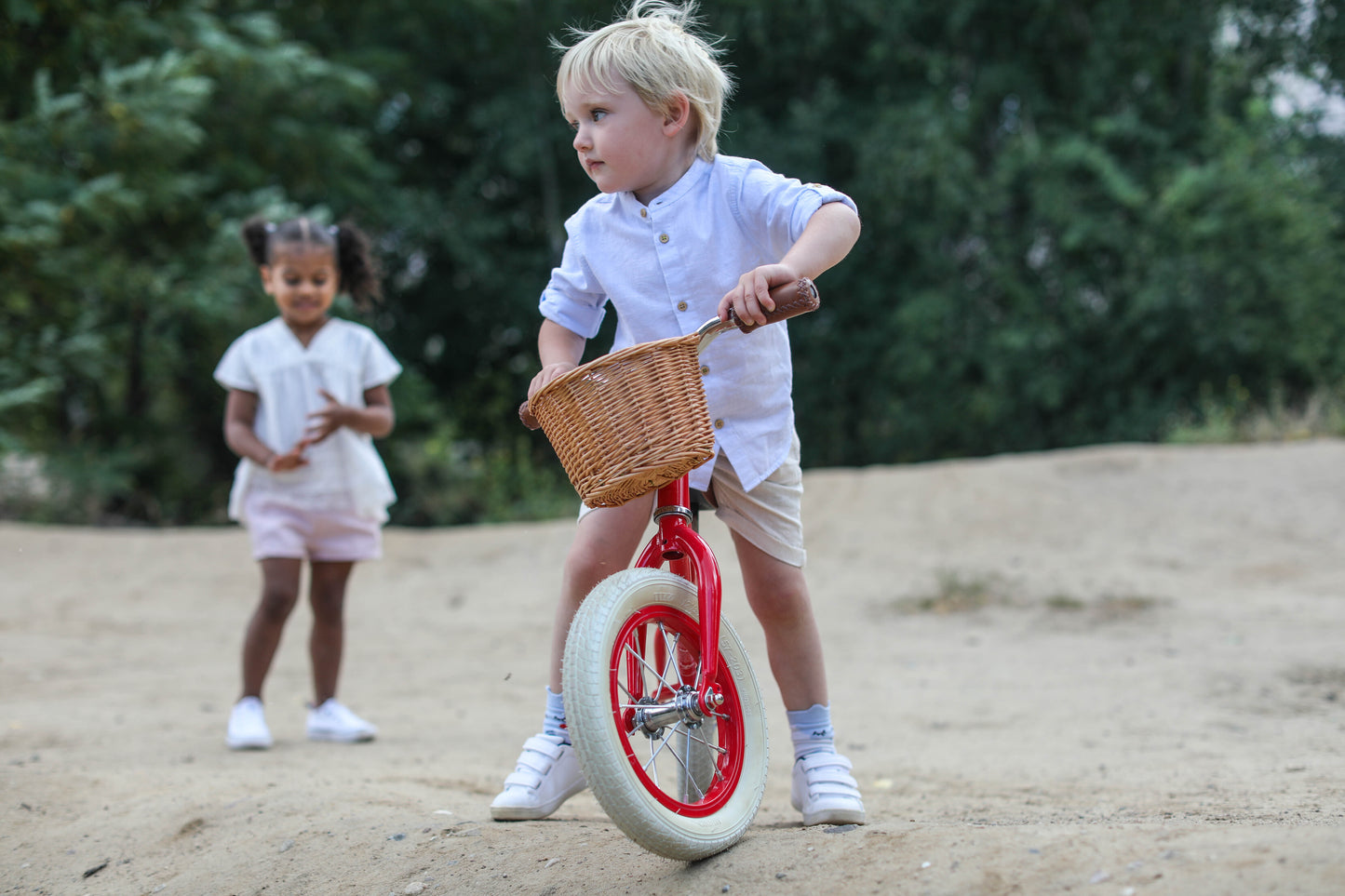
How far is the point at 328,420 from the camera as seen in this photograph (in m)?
4.11

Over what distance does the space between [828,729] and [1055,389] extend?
11.7 meters

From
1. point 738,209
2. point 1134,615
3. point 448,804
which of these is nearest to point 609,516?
point 738,209

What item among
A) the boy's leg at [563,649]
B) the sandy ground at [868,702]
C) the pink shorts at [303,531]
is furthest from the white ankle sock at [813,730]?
the pink shorts at [303,531]

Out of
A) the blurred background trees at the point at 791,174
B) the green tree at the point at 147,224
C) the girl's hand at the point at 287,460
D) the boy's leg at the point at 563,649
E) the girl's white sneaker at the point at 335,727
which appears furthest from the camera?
the blurred background trees at the point at 791,174

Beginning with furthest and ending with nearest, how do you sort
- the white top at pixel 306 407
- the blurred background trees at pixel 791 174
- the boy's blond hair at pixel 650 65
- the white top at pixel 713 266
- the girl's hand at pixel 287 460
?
the blurred background trees at pixel 791 174 < the white top at pixel 306 407 < the girl's hand at pixel 287 460 < the white top at pixel 713 266 < the boy's blond hair at pixel 650 65

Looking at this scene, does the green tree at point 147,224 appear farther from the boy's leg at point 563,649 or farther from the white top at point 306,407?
the boy's leg at point 563,649

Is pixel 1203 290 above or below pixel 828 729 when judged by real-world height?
above

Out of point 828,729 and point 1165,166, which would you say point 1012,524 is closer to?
point 828,729

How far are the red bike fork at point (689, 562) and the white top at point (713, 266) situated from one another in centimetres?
11

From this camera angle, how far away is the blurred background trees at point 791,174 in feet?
35.7

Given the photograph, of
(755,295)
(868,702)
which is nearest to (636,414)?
(755,295)

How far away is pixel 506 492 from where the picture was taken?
1307 centimetres

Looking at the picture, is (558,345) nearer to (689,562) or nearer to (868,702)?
(689,562)

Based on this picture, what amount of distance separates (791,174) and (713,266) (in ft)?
40.0
